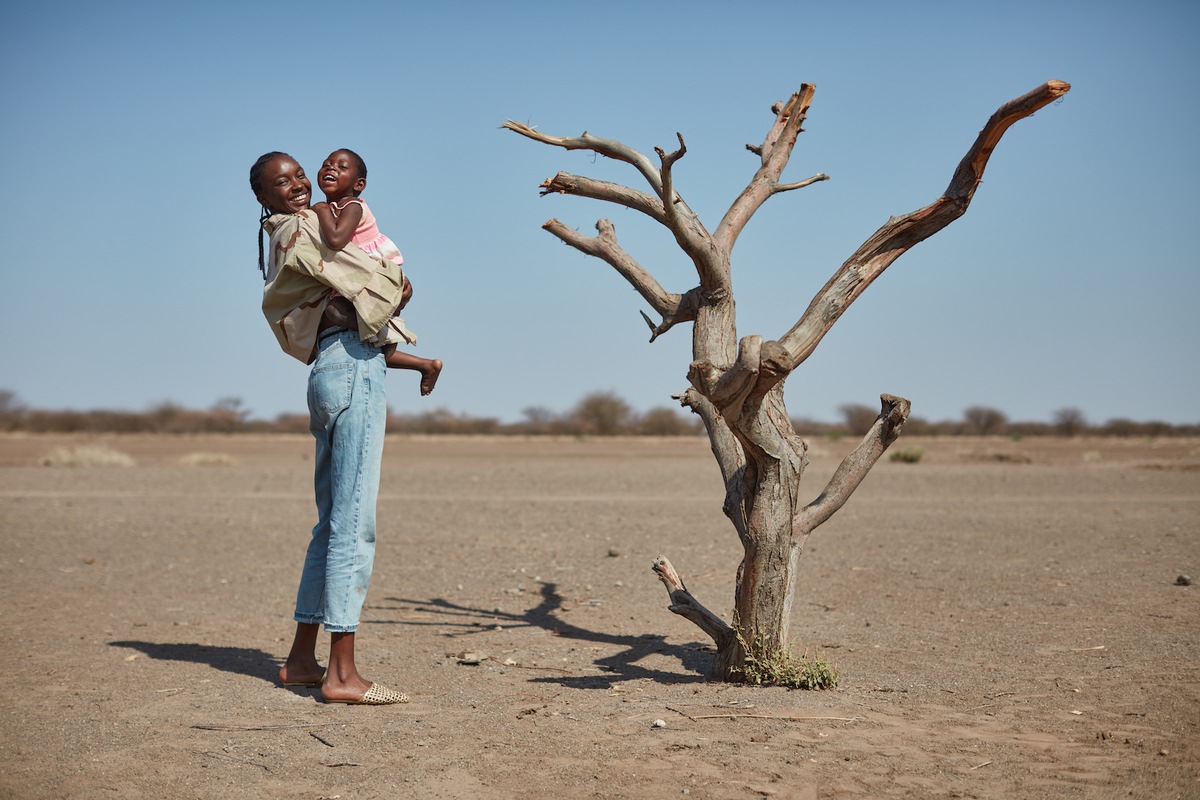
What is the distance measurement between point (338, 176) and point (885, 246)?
2.83 metres

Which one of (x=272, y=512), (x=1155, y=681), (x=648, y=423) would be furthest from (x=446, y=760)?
(x=648, y=423)

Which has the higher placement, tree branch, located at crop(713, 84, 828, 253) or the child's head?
tree branch, located at crop(713, 84, 828, 253)

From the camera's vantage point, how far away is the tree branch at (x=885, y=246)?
17.1ft

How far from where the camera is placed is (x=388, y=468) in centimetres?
2628

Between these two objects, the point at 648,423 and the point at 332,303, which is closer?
the point at 332,303

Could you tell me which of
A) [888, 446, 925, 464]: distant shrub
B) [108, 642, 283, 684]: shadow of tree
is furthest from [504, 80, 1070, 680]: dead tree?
[888, 446, 925, 464]: distant shrub

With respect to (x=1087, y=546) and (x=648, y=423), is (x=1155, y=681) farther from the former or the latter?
(x=648, y=423)

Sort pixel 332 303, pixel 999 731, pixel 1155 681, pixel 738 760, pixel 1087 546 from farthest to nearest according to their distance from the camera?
pixel 1087 546, pixel 1155 681, pixel 332 303, pixel 999 731, pixel 738 760

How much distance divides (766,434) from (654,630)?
261cm

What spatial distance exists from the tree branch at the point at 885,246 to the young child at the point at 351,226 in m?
1.91

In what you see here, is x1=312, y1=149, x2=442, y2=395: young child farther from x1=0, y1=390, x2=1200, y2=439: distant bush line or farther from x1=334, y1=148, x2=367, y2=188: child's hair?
x1=0, y1=390, x2=1200, y2=439: distant bush line

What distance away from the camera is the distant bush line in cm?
6400

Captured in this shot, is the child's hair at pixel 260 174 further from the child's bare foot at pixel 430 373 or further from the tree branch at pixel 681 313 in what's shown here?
the tree branch at pixel 681 313

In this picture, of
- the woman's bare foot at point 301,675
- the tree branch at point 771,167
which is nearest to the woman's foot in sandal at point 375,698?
the woman's bare foot at point 301,675
